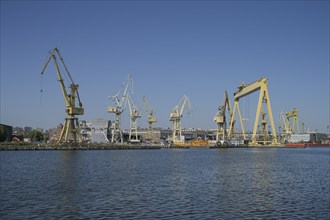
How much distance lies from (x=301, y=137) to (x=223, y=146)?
75694mm

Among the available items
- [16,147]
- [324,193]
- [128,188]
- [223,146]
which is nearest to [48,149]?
[16,147]

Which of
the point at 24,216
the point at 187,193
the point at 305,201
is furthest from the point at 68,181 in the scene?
the point at 305,201

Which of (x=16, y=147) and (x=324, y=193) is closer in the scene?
(x=324, y=193)

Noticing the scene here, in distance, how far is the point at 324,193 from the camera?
70.4 feet

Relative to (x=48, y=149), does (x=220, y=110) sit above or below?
above

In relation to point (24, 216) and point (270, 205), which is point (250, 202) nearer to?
point (270, 205)

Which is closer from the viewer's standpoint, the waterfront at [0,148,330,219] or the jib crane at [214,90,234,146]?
the waterfront at [0,148,330,219]

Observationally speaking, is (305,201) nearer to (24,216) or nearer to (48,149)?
(24,216)

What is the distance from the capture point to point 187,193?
20.7 metres

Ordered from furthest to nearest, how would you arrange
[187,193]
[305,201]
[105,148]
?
[105,148] → [187,193] → [305,201]

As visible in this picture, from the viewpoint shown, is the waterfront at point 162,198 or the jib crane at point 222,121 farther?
→ the jib crane at point 222,121

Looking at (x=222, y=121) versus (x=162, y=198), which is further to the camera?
(x=222, y=121)

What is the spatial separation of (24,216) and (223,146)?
10922 cm

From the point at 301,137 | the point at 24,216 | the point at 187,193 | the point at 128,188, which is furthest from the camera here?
the point at 301,137
